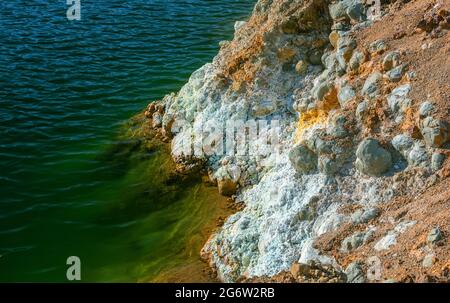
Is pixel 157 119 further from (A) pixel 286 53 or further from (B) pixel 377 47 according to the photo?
(B) pixel 377 47

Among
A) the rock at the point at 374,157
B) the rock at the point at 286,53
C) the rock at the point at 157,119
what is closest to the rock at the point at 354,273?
the rock at the point at 374,157

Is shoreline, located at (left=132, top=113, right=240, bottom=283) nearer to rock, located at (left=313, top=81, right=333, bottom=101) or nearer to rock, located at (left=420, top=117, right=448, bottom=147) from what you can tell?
rock, located at (left=313, top=81, right=333, bottom=101)

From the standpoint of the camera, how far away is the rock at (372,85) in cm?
1197

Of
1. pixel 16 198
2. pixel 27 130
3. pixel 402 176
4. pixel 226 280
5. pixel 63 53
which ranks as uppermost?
pixel 63 53

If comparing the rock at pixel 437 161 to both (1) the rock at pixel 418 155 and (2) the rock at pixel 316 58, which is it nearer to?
(1) the rock at pixel 418 155

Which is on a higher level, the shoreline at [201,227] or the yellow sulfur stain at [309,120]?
the yellow sulfur stain at [309,120]

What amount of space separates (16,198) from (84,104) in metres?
5.46

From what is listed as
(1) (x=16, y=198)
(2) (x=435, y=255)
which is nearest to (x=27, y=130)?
(1) (x=16, y=198)

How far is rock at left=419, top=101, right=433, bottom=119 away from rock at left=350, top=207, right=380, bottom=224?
1922 mm

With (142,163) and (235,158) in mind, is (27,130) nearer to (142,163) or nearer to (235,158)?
(142,163)

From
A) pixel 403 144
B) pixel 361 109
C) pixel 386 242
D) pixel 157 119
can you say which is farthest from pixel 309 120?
pixel 157 119

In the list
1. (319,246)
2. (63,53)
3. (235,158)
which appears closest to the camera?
(319,246)

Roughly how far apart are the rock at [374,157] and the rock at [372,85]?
133cm
